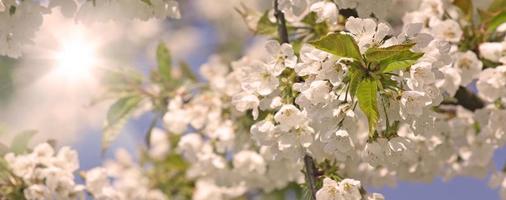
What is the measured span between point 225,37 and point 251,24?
545cm

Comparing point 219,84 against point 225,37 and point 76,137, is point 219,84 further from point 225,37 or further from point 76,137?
point 225,37

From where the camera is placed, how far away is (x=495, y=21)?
9.36 feet

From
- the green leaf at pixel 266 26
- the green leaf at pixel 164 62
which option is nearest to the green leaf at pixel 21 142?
the green leaf at pixel 266 26

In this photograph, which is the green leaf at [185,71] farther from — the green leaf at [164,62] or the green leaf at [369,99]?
the green leaf at [369,99]

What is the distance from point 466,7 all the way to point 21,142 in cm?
157

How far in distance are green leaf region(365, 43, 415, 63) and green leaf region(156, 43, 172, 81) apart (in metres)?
2.01

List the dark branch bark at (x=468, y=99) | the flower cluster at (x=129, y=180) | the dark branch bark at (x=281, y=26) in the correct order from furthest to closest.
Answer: the flower cluster at (x=129, y=180)
the dark branch bark at (x=468, y=99)
the dark branch bark at (x=281, y=26)

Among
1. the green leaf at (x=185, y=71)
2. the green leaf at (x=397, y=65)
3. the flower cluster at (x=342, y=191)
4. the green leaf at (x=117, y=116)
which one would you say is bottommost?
the flower cluster at (x=342, y=191)

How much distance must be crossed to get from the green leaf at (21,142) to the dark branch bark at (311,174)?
44.5 inches

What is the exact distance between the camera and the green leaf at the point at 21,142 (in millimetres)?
2930

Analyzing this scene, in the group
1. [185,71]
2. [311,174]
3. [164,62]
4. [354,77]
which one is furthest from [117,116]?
[354,77]

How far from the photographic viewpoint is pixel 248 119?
3131 millimetres

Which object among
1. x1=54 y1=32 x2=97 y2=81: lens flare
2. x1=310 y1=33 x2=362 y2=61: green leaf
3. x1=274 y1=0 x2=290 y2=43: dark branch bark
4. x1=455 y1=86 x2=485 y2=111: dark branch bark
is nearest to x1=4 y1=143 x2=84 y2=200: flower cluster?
x1=54 y1=32 x2=97 y2=81: lens flare

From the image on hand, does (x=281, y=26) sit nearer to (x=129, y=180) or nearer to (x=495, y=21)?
(x=495, y=21)
